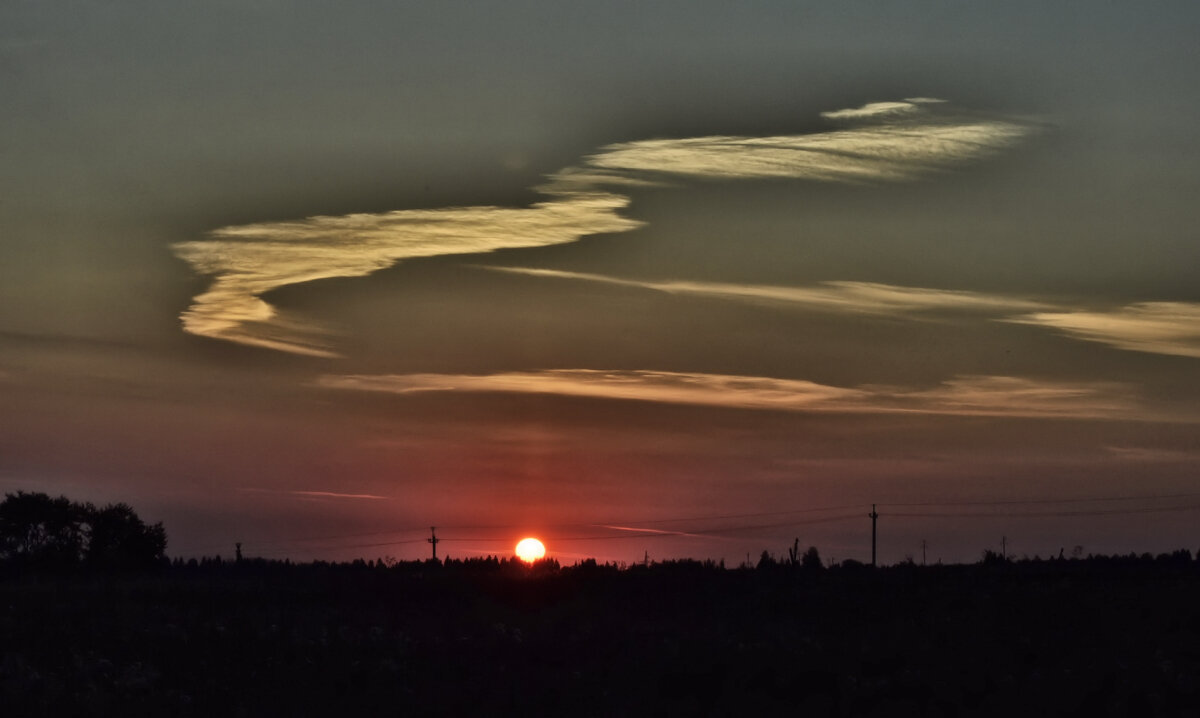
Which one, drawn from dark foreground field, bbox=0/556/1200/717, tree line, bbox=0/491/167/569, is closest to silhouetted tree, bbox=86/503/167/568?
tree line, bbox=0/491/167/569

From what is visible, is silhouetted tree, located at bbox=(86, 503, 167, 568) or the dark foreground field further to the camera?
silhouetted tree, located at bbox=(86, 503, 167, 568)

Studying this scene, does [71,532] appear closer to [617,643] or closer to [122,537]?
[122,537]

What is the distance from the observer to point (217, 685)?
47219 millimetres

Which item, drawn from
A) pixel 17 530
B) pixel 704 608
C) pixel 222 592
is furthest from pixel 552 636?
pixel 17 530

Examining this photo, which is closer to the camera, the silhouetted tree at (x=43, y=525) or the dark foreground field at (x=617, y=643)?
the dark foreground field at (x=617, y=643)

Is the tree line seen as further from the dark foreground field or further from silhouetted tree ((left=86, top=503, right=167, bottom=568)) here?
the dark foreground field

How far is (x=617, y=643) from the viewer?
174ft

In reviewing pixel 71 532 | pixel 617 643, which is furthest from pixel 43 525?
pixel 617 643

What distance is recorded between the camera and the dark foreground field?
44875 millimetres

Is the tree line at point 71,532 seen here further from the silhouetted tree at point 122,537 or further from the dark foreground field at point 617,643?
the dark foreground field at point 617,643

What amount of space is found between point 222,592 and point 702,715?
81.5 ft

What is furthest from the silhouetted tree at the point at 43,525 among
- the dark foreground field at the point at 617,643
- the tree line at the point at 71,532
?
the dark foreground field at the point at 617,643

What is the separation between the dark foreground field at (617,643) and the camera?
4488 cm

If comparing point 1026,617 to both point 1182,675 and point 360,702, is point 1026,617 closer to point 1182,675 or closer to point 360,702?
point 1182,675
